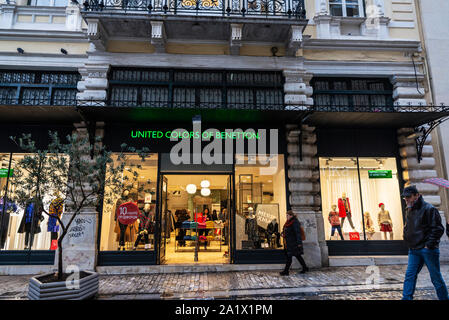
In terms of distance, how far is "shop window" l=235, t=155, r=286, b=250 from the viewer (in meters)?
9.77

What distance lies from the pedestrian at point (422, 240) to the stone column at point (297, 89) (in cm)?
582

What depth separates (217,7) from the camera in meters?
10.6

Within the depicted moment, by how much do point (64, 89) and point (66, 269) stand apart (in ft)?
20.1

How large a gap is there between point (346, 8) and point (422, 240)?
10292 mm

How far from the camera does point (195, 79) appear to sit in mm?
10750

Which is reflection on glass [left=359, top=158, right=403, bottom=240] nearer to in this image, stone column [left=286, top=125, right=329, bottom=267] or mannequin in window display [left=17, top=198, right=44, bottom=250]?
stone column [left=286, top=125, right=329, bottom=267]

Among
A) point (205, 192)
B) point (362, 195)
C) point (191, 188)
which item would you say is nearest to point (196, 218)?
point (205, 192)

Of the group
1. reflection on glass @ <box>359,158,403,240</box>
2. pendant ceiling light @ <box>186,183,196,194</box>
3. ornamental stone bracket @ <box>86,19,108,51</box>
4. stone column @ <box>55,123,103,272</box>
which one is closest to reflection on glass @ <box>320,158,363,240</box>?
reflection on glass @ <box>359,158,403,240</box>

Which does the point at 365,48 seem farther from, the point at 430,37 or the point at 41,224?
the point at 41,224

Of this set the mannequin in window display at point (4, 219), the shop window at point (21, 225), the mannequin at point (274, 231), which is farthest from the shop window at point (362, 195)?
the mannequin in window display at point (4, 219)

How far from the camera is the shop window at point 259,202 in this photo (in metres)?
9.77

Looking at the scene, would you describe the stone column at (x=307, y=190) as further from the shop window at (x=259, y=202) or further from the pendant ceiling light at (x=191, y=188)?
the pendant ceiling light at (x=191, y=188)

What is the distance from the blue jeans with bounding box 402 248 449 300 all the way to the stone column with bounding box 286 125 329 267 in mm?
4447

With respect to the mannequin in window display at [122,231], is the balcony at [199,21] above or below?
above
